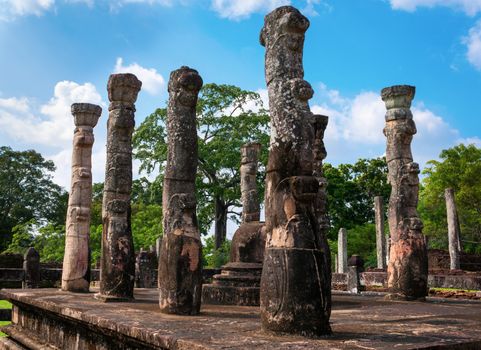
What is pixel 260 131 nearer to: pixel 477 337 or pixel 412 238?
pixel 412 238

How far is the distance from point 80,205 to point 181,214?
4840 millimetres

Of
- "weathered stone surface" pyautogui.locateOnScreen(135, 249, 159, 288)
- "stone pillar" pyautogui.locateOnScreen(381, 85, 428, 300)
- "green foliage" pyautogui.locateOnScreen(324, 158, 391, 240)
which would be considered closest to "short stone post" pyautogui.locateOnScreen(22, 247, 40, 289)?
"weathered stone surface" pyautogui.locateOnScreen(135, 249, 159, 288)

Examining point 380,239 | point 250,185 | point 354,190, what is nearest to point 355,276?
point 250,185

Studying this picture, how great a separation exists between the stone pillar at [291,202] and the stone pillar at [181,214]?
5.33ft

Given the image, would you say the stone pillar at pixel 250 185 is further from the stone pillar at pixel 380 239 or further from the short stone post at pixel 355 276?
the stone pillar at pixel 380 239

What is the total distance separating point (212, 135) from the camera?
29.0 metres

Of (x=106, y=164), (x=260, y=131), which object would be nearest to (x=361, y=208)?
(x=260, y=131)

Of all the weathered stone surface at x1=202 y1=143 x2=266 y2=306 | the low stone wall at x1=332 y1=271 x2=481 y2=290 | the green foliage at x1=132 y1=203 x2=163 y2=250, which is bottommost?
the low stone wall at x1=332 y1=271 x2=481 y2=290

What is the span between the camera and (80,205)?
10.2 meters

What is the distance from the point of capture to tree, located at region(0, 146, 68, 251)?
39.3 meters

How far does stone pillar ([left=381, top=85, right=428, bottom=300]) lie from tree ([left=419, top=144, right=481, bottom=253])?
23.1m

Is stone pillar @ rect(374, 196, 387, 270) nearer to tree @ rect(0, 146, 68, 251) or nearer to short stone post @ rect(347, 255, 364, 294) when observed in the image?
short stone post @ rect(347, 255, 364, 294)

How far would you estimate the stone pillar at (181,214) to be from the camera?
5.95 meters

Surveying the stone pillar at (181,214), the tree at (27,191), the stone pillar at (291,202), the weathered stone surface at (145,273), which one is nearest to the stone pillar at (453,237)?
the weathered stone surface at (145,273)
